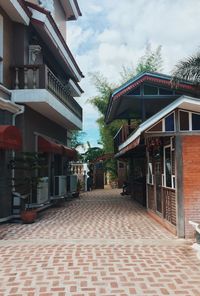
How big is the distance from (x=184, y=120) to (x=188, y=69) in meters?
7.65

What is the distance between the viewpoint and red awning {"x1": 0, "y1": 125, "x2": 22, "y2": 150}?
10.4 meters

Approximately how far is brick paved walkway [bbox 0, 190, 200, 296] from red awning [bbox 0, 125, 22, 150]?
110 inches

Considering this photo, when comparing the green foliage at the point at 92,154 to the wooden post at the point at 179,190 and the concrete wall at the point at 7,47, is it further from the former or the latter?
the wooden post at the point at 179,190

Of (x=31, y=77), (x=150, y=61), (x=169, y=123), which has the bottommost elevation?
(x=169, y=123)

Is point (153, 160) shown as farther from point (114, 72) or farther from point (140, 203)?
point (114, 72)

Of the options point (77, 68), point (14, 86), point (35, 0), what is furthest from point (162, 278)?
point (77, 68)

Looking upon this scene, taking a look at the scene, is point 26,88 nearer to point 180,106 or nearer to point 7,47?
point 7,47

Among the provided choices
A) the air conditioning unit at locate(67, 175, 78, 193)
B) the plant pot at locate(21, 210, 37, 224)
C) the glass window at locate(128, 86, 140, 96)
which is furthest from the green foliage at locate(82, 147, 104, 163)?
the plant pot at locate(21, 210, 37, 224)

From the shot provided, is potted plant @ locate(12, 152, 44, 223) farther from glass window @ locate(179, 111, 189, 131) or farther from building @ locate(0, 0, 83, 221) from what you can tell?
glass window @ locate(179, 111, 189, 131)

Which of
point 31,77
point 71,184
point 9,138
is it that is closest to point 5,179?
point 9,138

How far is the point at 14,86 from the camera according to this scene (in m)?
13.3

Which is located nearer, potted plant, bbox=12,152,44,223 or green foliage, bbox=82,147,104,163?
potted plant, bbox=12,152,44,223

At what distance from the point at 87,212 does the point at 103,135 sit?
21.3 metres

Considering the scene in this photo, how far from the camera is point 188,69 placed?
1622 cm
